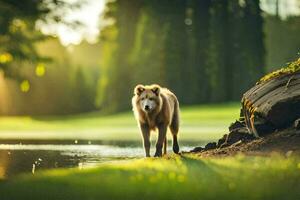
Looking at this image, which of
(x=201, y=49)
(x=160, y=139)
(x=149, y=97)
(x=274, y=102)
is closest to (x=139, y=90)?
(x=149, y=97)

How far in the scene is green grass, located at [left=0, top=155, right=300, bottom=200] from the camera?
1049cm

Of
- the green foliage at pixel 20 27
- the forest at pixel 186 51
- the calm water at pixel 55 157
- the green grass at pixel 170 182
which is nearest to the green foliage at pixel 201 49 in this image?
the forest at pixel 186 51

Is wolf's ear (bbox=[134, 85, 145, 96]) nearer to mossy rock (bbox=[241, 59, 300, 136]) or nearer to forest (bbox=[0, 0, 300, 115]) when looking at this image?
mossy rock (bbox=[241, 59, 300, 136])

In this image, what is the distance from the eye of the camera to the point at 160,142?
56.3 feet

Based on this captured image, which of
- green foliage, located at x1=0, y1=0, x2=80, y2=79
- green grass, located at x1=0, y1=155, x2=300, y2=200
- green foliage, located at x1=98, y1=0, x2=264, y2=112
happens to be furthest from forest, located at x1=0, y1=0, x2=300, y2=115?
green foliage, located at x1=0, y1=0, x2=80, y2=79

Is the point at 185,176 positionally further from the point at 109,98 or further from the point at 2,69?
the point at 109,98

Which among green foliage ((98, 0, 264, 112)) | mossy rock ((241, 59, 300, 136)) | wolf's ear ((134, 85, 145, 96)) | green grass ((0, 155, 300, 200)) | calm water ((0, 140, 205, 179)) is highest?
green foliage ((98, 0, 264, 112))

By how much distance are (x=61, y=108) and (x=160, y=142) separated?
191ft

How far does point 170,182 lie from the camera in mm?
11172

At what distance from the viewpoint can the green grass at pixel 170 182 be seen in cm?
1049

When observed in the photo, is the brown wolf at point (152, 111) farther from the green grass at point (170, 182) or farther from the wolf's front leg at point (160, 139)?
the green grass at point (170, 182)

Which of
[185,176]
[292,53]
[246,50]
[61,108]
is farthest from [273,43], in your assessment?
[185,176]

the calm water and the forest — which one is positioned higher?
the forest

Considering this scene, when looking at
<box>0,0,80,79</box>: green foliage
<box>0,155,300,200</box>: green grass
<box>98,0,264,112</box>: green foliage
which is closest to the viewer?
<box>0,0,80,79</box>: green foliage
